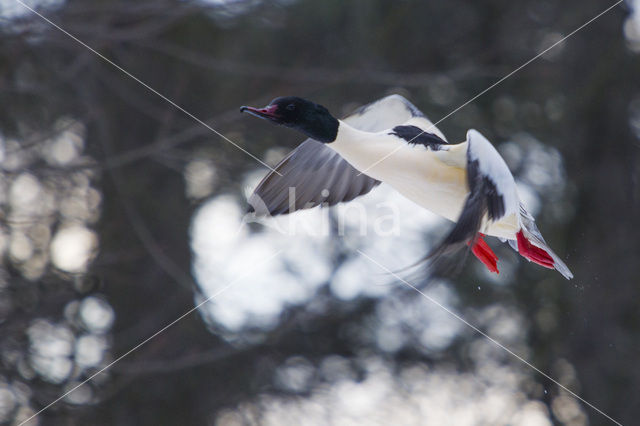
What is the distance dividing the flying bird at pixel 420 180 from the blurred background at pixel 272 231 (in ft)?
4.39

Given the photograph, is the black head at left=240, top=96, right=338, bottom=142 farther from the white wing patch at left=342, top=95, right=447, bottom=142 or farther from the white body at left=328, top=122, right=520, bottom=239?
the white wing patch at left=342, top=95, right=447, bottom=142

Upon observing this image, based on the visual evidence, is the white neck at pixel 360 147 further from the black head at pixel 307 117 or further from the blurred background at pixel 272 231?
the blurred background at pixel 272 231

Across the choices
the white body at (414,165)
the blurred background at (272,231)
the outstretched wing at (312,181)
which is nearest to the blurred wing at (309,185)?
the outstretched wing at (312,181)

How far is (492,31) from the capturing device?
8.00 ft

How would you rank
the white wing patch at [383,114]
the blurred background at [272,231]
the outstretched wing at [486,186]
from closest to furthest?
the outstretched wing at [486,186], the white wing patch at [383,114], the blurred background at [272,231]

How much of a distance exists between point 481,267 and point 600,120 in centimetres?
59

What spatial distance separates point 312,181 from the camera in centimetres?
88

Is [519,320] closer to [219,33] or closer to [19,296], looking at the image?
[219,33]

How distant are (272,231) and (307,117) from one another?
1.49 meters

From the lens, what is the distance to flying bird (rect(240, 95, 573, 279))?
0.71m

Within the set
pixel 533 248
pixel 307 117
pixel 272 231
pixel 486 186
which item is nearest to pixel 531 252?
pixel 533 248

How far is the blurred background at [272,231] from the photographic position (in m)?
2.34

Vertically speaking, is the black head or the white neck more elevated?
the black head

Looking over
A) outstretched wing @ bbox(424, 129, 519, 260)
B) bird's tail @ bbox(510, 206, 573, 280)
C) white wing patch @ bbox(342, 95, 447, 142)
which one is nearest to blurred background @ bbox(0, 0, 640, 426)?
white wing patch @ bbox(342, 95, 447, 142)
